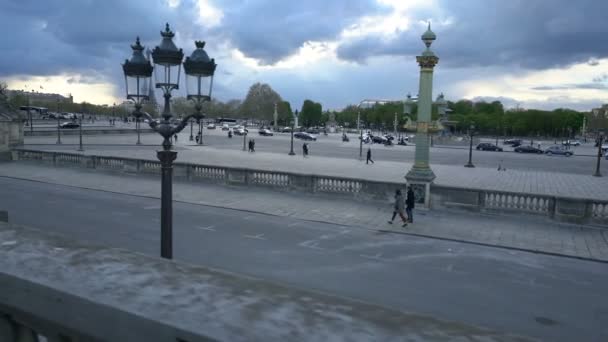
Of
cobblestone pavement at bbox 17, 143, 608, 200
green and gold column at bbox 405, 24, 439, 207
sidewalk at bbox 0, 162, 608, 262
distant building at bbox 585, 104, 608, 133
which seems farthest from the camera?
distant building at bbox 585, 104, 608, 133

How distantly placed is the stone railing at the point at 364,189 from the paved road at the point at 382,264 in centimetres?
457

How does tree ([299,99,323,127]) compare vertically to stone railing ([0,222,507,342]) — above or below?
above

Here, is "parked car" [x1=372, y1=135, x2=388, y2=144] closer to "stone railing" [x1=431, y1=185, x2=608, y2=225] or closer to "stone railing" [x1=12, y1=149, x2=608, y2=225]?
"stone railing" [x1=12, y1=149, x2=608, y2=225]

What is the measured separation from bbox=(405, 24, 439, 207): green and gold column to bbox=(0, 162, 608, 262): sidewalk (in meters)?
1.15

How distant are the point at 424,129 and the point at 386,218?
4665mm

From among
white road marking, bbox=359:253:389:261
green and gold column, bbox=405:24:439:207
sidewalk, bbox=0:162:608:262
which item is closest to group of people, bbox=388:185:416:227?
sidewalk, bbox=0:162:608:262

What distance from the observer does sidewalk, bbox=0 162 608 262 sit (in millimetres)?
14555

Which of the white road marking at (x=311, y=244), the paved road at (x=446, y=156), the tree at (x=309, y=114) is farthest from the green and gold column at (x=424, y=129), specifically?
the tree at (x=309, y=114)

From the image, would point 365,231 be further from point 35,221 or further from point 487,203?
point 35,221

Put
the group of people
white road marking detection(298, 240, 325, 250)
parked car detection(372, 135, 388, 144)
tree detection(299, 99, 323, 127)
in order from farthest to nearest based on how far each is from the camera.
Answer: tree detection(299, 99, 323, 127) < parked car detection(372, 135, 388, 144) < the group of people < white road marking detection(298, 240, 325, 250)

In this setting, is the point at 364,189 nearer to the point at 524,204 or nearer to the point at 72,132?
the point at 524,204

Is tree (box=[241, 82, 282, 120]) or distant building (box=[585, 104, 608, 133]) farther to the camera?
tree (box=[241, 82, 282, 120])

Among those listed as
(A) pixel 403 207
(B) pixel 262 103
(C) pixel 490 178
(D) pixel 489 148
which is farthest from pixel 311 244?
(B) pixel 262 103

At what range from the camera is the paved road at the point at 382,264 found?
914 cm
